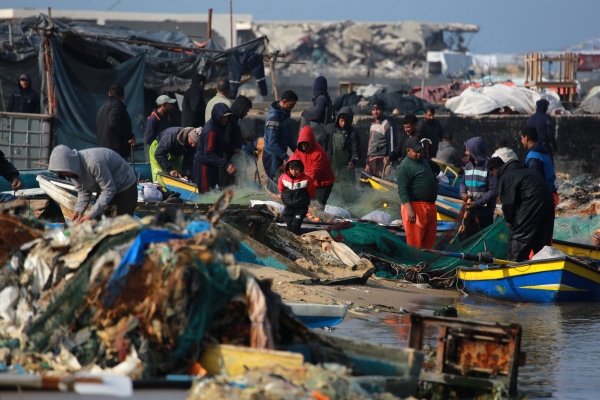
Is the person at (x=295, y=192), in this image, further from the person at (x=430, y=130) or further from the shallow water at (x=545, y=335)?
the person at (x=430, y=130)

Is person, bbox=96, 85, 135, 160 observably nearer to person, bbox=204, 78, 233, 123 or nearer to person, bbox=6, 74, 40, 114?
person, bbox=204, 78, 233, 123

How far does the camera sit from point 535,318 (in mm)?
9148

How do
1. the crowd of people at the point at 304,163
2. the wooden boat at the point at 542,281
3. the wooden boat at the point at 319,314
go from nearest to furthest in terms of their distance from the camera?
the wooden boat at the point at 319,314 < the crowd of people at the point at 304,163 < the wooden boat at the point at 542,281

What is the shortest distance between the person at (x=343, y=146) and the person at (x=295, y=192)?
3297 millimetres

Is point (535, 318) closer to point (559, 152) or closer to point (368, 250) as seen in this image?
point (368, 250)

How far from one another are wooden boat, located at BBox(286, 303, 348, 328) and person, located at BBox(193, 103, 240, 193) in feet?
17.7

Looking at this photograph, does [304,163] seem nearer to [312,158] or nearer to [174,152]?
[312,158]

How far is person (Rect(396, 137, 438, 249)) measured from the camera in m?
10.9

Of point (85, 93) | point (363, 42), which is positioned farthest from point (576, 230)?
point (363, 42)

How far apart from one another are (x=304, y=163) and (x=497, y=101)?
38.2 ft

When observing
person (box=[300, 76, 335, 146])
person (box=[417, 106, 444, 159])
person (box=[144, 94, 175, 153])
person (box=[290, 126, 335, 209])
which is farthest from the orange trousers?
person (box=[417, 106, 444, 159])

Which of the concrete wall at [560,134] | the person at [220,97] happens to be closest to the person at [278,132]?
the person at [220,97]

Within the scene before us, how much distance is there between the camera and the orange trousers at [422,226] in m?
11.0

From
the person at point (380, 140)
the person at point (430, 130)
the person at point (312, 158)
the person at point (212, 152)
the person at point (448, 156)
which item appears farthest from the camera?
the person at point (448, 156)
